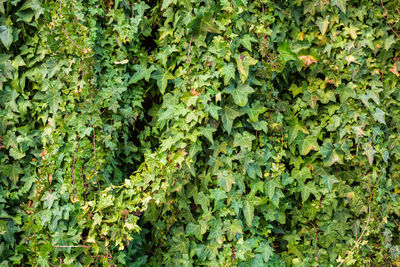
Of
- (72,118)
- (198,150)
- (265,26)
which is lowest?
(198,150)

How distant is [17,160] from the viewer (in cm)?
229

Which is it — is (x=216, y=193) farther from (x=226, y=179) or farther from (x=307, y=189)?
(x=307, y=189)

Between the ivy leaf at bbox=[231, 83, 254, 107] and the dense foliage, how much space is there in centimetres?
1

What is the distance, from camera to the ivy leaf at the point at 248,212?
218cm

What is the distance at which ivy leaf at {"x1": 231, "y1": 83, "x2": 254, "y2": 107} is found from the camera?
2072mm

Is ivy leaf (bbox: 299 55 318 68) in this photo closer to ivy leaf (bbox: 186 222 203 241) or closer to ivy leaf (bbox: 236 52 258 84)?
ivy leaf (bbox: 236 52 258 84)

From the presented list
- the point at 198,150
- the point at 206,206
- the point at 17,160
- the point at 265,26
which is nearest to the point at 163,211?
the point at 206,206

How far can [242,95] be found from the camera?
2.08m

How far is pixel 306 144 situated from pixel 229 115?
657 millimetres

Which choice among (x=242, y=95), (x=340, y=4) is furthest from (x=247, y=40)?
(x=340, y=4)

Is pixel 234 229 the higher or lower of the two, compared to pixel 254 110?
lower

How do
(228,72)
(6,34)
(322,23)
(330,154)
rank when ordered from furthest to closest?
(330,154), (322,23), (6,34), (228,72)

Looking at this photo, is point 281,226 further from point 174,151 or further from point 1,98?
point 1,98

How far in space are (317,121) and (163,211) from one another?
1.24 meters
